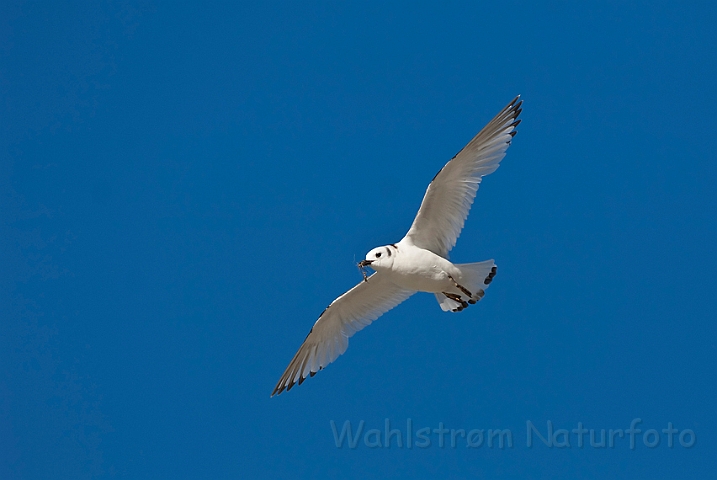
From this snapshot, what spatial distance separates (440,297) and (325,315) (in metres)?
1.55

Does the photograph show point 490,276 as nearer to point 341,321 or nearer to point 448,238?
point 448,238

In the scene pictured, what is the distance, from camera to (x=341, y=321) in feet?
39.0

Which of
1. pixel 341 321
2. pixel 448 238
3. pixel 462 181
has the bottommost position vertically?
pixel 341 321

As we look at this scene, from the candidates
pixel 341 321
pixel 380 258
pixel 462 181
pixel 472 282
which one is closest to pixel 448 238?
pixel 472 282

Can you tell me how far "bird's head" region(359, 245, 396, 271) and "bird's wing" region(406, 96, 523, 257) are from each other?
42 centimetres

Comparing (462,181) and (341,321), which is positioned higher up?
(462,181)

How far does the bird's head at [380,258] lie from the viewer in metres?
10.6

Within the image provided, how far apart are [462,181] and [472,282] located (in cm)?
125

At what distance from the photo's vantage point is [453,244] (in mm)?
11023

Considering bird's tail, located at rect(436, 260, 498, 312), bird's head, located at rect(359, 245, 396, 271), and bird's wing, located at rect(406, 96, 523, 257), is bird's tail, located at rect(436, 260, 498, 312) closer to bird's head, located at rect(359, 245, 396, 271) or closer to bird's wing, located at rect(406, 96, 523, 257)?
bird's wing, located at rect(406, 96, 523, 257)

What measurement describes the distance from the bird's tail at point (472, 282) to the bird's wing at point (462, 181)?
476mm

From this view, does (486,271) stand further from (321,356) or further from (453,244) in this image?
(321,356)

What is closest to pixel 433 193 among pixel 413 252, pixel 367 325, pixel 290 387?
pixel 413 252

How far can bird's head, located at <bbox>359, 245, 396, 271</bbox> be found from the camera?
10.6m
